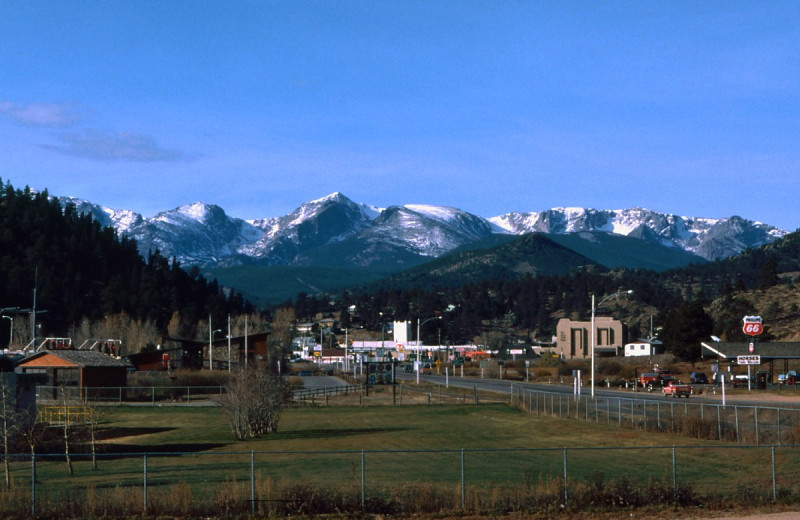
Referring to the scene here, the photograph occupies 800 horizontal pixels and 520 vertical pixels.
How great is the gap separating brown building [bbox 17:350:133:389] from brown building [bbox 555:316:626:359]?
113 m

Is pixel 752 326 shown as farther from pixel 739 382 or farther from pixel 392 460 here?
pixel 392 460

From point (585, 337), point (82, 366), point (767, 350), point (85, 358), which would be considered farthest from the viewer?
point (585, 337)

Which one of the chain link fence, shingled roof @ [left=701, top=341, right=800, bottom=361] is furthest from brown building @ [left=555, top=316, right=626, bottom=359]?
the chain link fence

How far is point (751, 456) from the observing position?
3459cm

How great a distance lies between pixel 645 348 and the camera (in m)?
156

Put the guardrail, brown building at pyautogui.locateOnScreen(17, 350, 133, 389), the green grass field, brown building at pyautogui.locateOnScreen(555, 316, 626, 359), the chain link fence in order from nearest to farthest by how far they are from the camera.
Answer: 1. the chain link fence
2. the green grass field
3. the guardrail
4. brown building at pyautogui.locateOnScreen(17, 350, 133, 389)
5. brown building at pyautogui.locateOnScreen(555, 316, 626, 359)

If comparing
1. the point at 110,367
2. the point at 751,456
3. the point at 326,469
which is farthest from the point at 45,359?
the point at 751,456

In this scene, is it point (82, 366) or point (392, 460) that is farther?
point (82, 366)

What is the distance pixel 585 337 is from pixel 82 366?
394ft

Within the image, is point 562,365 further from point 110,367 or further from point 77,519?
point 77,519

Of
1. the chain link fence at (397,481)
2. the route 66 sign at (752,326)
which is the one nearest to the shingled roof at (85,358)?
the chain link fence at (397,481)

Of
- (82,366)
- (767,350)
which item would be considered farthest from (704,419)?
(767,350)

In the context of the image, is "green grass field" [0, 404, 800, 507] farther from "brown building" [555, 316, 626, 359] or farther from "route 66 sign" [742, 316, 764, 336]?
"brown building" [555, 316, 626, 359]

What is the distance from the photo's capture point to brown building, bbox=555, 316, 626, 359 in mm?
179375
